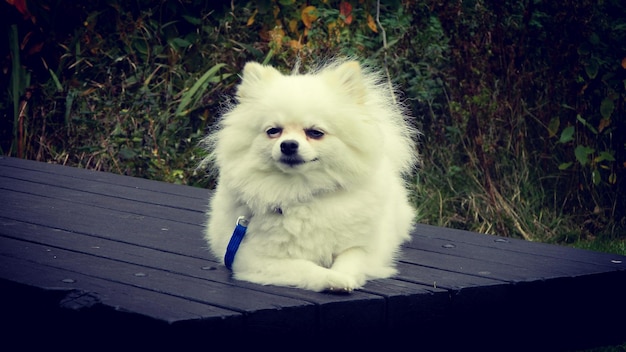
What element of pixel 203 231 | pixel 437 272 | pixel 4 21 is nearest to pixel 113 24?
pixel 4 21

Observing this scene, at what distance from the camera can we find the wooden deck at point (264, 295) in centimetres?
252

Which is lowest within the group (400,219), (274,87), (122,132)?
(122,132)

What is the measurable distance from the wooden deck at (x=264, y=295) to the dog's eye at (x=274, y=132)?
49cm

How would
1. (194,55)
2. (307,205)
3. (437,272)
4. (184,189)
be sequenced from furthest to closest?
(194,55) → (184,189) → (437,272) → (307,205)

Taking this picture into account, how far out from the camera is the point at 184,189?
4926 millimetres

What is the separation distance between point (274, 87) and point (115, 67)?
3898mm

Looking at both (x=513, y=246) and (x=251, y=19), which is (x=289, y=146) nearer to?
(x=513, y=246)

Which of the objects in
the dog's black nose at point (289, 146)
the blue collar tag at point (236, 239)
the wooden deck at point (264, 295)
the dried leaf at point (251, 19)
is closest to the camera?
the wooden deck at point (264, 295)

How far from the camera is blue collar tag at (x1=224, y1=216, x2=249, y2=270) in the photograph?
298cm

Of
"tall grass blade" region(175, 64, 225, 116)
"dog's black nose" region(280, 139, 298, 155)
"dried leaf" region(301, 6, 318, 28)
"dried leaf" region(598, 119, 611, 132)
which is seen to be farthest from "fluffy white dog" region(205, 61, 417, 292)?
"dried leaf" region(301, 6, 318, 28)

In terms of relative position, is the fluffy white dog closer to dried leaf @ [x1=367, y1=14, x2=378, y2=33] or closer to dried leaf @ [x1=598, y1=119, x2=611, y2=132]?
dried leaf @ [x1=598, y1=119, x2=611, y2=132]

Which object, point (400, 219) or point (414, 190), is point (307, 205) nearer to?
point (400, 219)

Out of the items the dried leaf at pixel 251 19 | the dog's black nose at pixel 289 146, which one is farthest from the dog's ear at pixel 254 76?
the dried leaf at pixel 251 19

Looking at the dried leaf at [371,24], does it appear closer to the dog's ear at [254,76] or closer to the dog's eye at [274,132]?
the dog's ear at [254,76]
